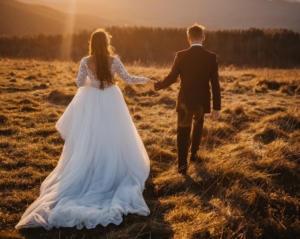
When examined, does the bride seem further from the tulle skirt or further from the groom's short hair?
the groom's short hair

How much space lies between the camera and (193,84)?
479 cm

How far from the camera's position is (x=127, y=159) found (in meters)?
4.76

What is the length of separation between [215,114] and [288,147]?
168 cm

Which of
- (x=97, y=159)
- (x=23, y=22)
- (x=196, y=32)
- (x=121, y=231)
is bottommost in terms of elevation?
(x=121, y=231)

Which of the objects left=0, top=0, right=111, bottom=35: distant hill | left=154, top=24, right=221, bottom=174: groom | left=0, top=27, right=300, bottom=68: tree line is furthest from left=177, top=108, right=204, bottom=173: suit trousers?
left=0, top=0, right=111, bottom=35: distant hill

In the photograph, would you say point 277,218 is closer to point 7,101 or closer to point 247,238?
point 247,238

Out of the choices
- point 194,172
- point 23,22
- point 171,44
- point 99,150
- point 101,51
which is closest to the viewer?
point 101,51

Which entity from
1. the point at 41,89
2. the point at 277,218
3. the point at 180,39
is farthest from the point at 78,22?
the point at 277,218

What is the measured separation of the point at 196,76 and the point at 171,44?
154 ft

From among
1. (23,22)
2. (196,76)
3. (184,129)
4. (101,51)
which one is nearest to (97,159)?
(184,129)

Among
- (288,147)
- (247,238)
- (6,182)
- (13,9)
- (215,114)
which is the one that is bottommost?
(6,182)

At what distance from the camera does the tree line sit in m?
42.5

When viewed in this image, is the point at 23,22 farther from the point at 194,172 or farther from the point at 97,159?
the point at 194,172

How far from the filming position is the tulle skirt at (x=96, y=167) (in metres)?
3.86
